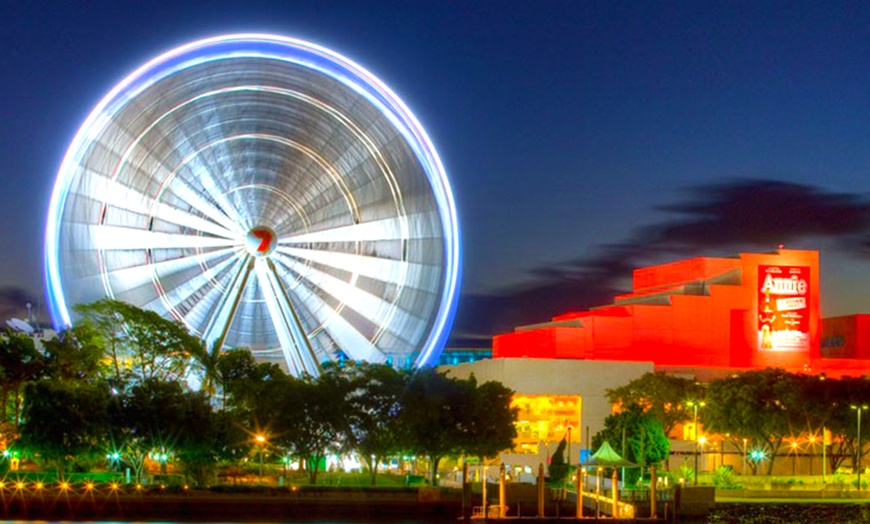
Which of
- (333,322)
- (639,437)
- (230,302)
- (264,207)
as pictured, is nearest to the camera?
(264,207)

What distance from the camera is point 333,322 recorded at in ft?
154

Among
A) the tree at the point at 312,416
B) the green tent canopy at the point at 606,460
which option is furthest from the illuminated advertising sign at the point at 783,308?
the tree at the point at 312,416

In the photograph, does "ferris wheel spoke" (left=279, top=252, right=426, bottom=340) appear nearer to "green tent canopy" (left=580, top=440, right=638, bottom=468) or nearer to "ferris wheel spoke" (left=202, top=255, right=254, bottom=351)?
"ferris wheel spoke" (left=202, top=255, right=254, bottom=351)

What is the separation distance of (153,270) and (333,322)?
6.51 meters

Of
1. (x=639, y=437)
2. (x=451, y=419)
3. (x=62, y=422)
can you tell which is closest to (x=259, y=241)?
(x=62, y=422)

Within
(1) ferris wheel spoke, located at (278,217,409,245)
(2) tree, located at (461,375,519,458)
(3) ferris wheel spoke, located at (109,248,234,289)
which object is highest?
(1) ferris wheel spoke, located at (278,217,409,245)

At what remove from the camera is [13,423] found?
57.8 m

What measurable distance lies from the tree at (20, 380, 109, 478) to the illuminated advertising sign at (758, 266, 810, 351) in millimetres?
50764

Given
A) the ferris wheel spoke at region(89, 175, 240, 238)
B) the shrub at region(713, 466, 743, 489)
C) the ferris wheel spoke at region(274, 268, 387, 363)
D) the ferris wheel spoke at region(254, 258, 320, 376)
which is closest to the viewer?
the ferris wheel spoke at region(89, 175, 240, 238)

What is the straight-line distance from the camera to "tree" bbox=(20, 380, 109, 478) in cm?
5078

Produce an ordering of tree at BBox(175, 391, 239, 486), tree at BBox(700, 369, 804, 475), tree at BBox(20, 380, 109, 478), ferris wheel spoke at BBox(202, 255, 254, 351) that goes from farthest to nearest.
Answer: tree at BBox(700, 369, 804, 475) < tree at BBox(175, 391, 239, 486) < tree at BBox(20, 380, 109, 478) < ferris wheel spoke at BBox(202, 255, 254, 351)

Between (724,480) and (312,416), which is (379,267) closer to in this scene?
(312,416)

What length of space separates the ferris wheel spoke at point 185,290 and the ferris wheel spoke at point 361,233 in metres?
2.20

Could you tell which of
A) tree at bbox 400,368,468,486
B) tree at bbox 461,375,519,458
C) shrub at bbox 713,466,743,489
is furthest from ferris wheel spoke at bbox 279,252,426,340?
shrub at bbox 713,466,743,489
